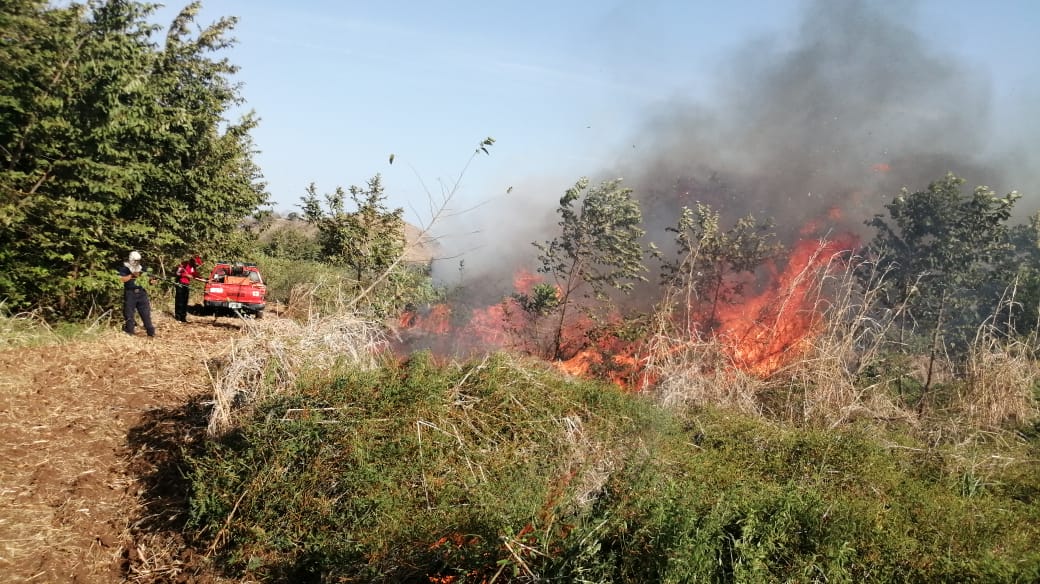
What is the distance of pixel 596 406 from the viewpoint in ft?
27.7

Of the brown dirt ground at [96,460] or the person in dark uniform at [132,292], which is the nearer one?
Answer: the brown dirt ground at [96,460]

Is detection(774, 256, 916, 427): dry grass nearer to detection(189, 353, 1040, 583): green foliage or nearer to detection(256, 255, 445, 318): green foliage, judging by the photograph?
detection(189, 353, 1040, 583): green foliage

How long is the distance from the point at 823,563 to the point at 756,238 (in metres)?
26.8

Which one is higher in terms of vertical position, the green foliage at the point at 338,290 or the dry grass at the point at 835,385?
the green foliage at the point at 338,290

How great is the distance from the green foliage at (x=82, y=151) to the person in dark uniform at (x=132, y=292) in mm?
298

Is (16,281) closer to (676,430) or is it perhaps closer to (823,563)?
(676,430)

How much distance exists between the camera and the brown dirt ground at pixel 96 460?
232 inches

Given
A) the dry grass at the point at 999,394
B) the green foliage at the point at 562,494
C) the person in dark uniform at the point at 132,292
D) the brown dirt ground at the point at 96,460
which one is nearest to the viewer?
the green foliage at the point at 562,494

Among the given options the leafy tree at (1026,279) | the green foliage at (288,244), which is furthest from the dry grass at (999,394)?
the green foliage at (288,244)

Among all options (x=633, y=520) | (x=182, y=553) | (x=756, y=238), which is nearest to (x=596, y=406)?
(x=633, y=520)

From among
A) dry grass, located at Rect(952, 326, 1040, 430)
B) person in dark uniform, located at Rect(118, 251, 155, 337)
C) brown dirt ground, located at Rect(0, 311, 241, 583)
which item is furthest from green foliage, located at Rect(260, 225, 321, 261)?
dry grass, located at Rect(952, 326, 1040, 430)

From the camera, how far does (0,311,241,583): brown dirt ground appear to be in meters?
5.89

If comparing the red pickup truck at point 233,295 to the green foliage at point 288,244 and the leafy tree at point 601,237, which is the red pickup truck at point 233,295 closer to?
the green foliage at point 288,244

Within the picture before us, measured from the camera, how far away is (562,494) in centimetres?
556
